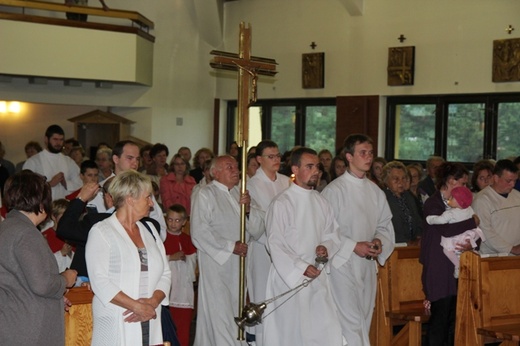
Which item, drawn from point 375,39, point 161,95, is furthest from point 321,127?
point 161,95

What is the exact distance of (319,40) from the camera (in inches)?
645

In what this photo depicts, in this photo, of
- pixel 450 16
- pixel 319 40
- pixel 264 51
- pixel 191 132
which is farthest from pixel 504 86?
pixel 191 132

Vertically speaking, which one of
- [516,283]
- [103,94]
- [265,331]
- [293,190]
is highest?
[103,94]

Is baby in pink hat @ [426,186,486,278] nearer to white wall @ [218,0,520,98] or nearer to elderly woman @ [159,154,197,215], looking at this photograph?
elderly woman @ [159,154,197,215]

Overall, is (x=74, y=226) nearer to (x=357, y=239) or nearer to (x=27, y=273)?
(x=27, y=273)

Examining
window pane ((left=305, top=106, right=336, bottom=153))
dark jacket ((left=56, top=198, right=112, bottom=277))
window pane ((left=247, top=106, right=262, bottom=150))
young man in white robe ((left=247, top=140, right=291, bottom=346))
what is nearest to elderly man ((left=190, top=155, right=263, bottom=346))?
young man in white robe ((left=247, top=140, right=291, bottom=346))

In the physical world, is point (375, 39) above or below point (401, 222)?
above

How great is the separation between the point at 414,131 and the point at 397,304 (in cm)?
847

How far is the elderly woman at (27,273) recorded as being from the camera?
14.1 feet

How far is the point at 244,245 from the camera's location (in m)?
6.88

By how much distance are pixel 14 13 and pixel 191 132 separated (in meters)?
4.53

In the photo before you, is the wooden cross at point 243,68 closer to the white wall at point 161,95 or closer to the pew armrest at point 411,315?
the pew armrest at point 411,315

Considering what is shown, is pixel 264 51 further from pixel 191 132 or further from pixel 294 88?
pixel 191 132

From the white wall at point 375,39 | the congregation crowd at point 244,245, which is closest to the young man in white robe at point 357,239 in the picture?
the congregation crowd at point 244,245
